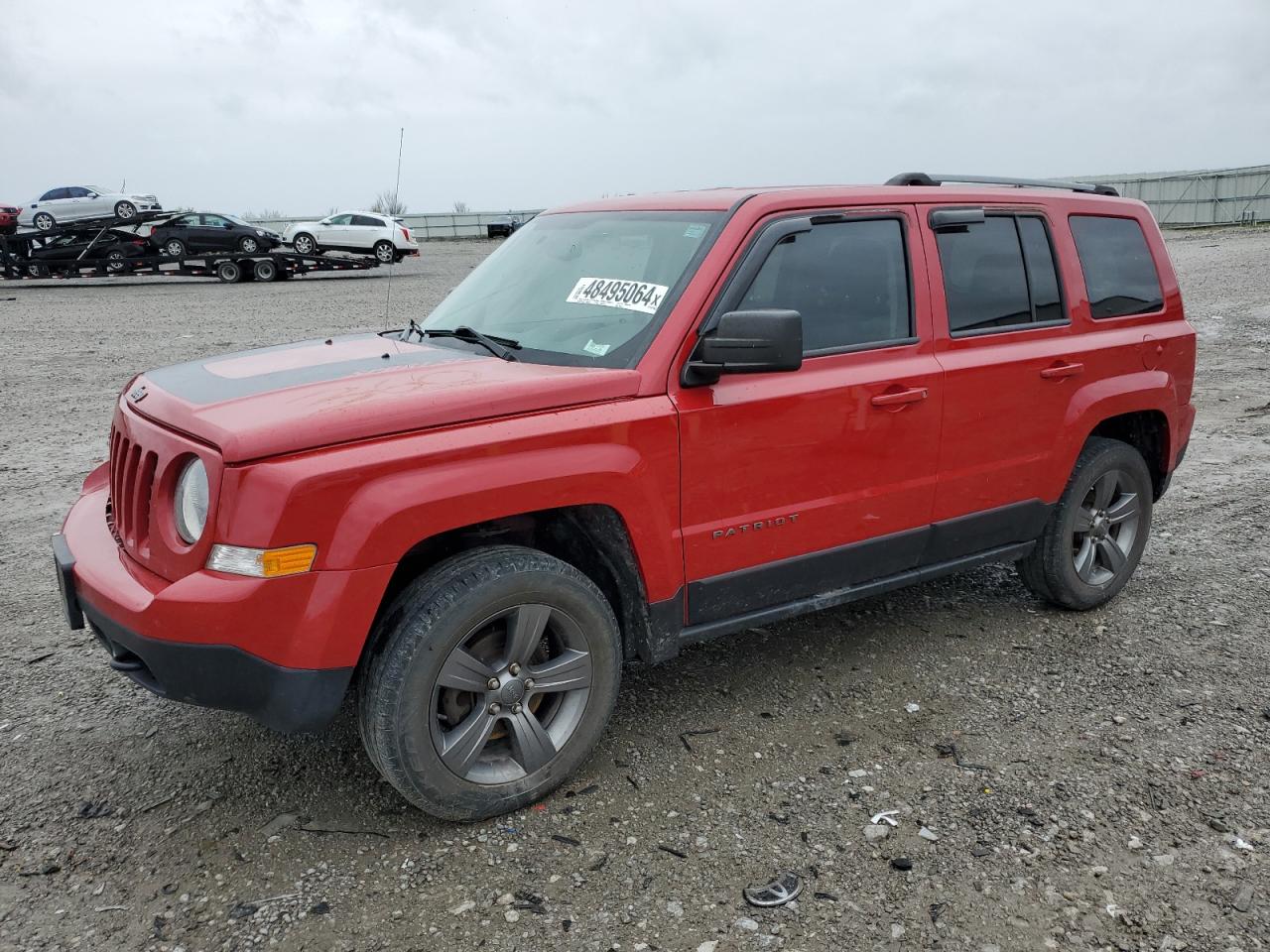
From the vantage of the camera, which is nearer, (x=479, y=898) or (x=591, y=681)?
(x=479, y=898)

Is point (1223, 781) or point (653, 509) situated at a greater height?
point (653, 509)

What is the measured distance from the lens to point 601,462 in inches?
126

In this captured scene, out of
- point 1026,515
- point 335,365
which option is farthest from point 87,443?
point 1026,515

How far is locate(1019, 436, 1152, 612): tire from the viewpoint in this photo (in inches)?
186

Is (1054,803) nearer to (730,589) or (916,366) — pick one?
(730,589)

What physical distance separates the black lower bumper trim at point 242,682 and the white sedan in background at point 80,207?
25.8 meters

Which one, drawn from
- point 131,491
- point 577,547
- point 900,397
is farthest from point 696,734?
point 131,491

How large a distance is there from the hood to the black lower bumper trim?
56cm

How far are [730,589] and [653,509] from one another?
19.5 inches

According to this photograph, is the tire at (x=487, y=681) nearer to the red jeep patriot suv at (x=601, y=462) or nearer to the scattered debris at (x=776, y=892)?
the red jeep patriot suv at (x=601, y=462)

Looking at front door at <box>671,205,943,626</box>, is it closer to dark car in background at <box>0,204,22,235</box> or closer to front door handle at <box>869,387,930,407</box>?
front door handle at <box>869,387,930,407</box>

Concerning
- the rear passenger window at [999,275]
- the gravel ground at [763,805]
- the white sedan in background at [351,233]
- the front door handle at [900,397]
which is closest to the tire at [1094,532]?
the gravel ground at [763,805]

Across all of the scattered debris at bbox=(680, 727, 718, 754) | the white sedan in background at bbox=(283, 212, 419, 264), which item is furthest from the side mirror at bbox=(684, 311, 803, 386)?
the white sedan in background at bbox=(283, 212, 419, 264)

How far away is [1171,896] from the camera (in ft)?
9.55
